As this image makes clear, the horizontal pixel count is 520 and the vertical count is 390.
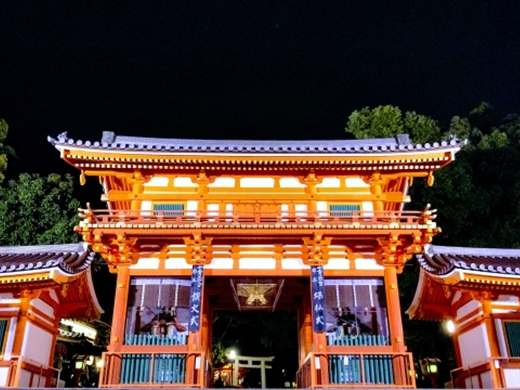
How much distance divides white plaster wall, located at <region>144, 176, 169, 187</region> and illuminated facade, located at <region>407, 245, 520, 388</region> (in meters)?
8.42

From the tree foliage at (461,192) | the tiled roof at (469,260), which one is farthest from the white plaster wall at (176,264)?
the tree foliage at (461,192)

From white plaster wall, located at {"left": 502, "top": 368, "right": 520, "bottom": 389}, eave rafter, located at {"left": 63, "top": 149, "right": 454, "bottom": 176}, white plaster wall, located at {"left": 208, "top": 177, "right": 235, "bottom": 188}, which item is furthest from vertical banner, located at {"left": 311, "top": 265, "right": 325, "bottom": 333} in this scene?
white plaster wall, located at {"left": 502, "top": 368, "right": 520, "bottom": 389}

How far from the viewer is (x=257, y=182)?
15.3 metres

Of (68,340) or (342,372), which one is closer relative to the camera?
(342,372)

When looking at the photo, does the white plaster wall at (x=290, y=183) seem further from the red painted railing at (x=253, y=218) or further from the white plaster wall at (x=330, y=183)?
the red painted railing at (x=253, y=218)

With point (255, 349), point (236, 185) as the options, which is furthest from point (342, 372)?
point (255, 349)

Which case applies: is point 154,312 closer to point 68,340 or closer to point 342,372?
point 342,372

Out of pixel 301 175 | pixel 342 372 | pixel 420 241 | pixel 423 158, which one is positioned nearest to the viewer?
pixel 342 372

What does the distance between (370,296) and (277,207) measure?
3866 mm

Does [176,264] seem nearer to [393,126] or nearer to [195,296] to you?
[195,296]

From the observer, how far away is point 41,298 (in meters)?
14.1

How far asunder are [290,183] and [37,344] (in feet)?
29.6

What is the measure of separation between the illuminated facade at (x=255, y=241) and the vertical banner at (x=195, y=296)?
3cm

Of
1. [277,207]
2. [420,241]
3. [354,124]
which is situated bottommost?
[420,241]
